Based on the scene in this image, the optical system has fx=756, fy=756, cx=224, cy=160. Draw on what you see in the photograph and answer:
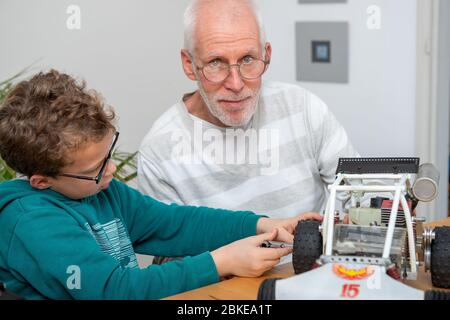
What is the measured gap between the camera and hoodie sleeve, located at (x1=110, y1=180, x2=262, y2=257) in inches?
65.9

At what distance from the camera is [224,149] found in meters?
2.03

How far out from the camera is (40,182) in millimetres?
1454

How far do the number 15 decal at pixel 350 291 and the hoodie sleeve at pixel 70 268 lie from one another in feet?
1.16

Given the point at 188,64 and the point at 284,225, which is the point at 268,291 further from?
the point at 188,64

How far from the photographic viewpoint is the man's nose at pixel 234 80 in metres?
1.91

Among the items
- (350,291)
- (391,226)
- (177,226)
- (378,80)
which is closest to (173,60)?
(378,80)

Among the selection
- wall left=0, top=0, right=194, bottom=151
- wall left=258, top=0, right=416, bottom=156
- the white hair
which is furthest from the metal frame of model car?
wall left=258, top=0, right=416, bottom=156

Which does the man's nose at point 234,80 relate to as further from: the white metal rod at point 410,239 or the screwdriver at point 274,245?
the white metal rod at point 410,239

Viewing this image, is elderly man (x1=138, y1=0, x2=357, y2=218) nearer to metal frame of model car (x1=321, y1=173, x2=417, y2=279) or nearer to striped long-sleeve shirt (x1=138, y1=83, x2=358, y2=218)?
striped long-sleeve shirt (x1=138, y1=83, x2=358, y2=218)

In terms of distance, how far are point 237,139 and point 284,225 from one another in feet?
1.58

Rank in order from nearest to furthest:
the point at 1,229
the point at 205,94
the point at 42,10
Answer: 1. the point at 1,229
2. the point at 205,94
3. the point at 42,10
